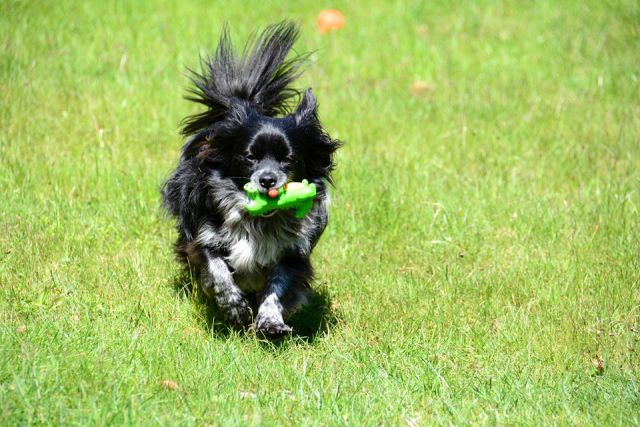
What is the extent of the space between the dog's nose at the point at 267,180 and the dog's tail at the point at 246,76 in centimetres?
71

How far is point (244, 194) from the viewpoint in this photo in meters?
4.56

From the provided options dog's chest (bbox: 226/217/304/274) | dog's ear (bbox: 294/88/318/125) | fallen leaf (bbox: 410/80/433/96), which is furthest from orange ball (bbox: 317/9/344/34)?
dog's chest (bbox: 226/217/304/274)

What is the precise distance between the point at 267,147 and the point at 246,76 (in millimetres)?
660

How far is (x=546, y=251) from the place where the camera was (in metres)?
5.62

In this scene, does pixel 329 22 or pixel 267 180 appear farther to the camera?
pixel 329 22

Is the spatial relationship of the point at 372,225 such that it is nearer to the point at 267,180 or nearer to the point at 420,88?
the point at 267,180

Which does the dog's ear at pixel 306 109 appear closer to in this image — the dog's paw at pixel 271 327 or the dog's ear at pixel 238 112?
the dog's ear at pixel 238 112

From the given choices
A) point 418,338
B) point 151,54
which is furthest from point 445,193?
point 151,54

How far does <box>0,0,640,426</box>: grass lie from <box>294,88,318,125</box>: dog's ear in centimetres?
116

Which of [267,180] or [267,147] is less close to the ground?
[267,147]

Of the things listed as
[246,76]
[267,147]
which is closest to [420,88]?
[246,76]

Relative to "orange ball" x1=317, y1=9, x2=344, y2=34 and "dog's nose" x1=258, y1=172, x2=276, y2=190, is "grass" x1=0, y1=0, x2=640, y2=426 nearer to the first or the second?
"orange ball" x1=317, y1=9, x2=344, y2=34

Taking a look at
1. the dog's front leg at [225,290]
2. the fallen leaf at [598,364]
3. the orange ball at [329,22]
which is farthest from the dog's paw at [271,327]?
the orange ball at [329,22]

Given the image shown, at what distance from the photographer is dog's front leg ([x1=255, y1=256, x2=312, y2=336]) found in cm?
443
